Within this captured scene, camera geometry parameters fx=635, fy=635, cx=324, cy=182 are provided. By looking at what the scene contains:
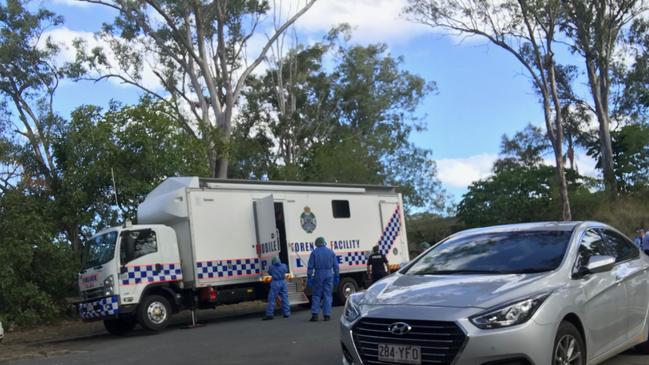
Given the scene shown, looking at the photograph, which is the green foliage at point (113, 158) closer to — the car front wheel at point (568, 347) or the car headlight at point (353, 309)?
the car headlight at point (353, 309)

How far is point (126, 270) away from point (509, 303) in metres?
10.2

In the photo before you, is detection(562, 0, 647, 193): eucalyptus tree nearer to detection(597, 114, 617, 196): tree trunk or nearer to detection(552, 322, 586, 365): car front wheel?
detection(597, 114, 617, 196): tree trunk

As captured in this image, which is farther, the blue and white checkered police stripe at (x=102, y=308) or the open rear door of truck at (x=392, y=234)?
the open rear door of truck at (x=392, y=234)

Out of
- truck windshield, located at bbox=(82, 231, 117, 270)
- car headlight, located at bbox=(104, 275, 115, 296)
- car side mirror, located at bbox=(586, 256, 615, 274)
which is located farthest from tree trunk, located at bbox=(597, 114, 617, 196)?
car side mirror, located at bbox=(586, 256, 615, 274)

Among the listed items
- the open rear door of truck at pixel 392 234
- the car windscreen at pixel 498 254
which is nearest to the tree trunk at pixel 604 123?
the open rear door of truck at pixel 392 234

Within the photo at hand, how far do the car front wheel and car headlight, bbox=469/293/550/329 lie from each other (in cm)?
36

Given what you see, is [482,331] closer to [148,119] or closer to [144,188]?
[144,188]

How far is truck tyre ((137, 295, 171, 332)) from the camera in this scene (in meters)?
13.3

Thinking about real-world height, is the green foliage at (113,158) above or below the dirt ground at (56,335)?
above

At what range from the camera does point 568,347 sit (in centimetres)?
504

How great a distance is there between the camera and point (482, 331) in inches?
181

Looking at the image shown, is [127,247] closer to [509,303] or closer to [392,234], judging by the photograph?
[392,234]

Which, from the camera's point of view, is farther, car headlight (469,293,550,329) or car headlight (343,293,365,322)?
car headlight (343,293,365,322)

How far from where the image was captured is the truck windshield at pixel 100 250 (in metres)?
13.4
